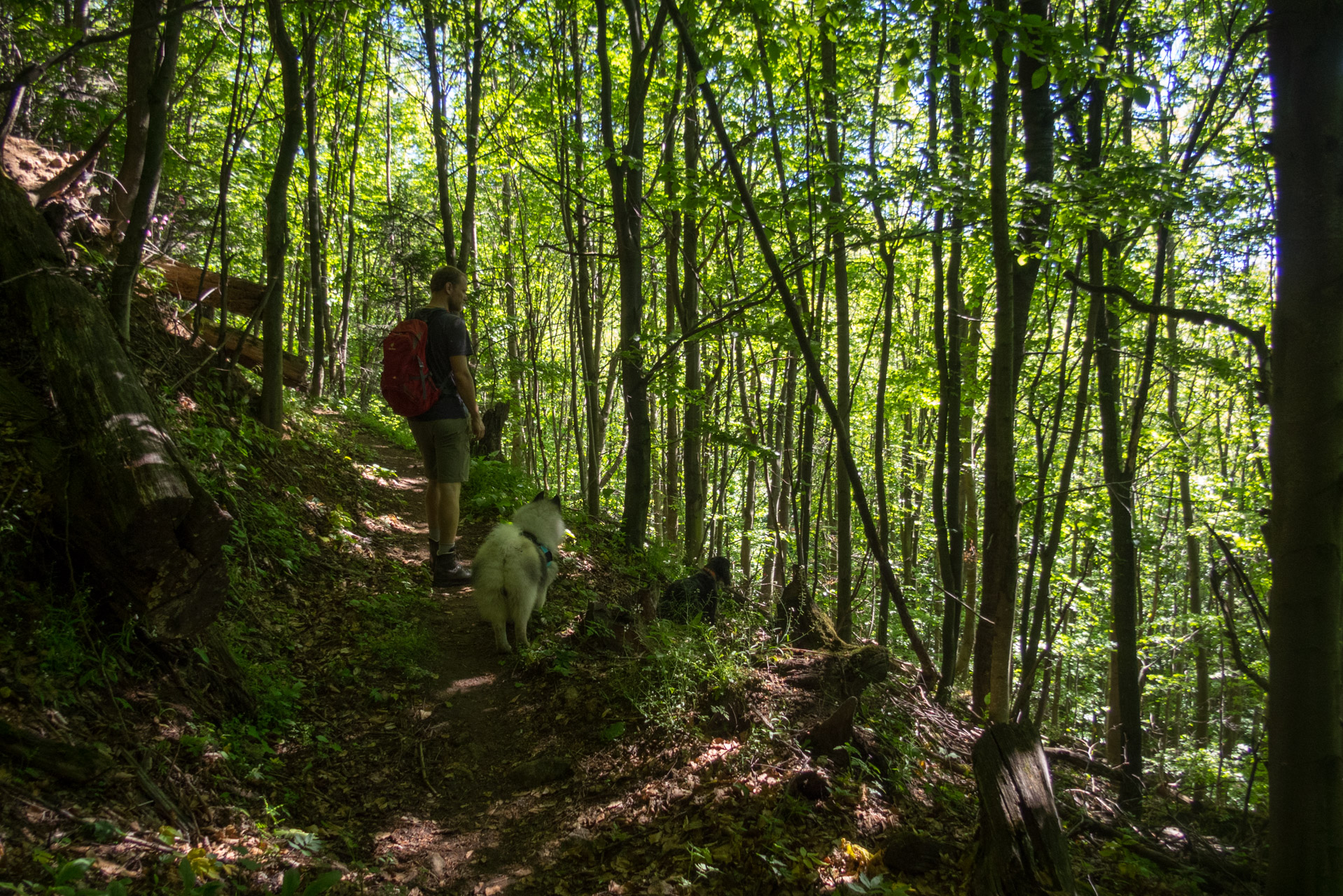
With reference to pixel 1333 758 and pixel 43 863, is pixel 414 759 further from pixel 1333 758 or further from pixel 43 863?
pixel 1333 758

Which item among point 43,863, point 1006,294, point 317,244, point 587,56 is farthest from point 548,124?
point 43,863

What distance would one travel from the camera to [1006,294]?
3.80 meters

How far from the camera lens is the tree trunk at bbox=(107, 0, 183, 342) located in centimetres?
397

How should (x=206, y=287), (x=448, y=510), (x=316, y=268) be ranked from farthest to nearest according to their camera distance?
(x=316, y=268), (x=206, y=287), (x=448, y=510)

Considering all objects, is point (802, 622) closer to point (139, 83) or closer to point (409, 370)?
point (409, 370)

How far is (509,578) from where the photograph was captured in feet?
15.6

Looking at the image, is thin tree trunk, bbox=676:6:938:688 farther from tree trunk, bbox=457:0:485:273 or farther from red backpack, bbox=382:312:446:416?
tree trunk, bbox=457:0:485:273

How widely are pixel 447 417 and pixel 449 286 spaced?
1.09 metres

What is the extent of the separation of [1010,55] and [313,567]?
581cm

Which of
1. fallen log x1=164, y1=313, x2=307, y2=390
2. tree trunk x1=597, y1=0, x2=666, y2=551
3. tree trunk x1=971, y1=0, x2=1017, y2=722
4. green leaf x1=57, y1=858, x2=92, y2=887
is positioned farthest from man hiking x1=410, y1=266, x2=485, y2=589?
tree trunk x1=971, y1=0, x2=1017, y2=722

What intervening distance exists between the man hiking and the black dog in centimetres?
182

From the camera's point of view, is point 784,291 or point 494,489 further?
point 494,489

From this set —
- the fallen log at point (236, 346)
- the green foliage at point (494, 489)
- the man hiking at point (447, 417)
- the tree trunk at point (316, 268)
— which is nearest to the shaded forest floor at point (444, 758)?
the man hiking at point (447, 417)

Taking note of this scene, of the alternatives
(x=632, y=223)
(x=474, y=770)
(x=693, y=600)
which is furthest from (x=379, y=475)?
(x=474, y=770)
